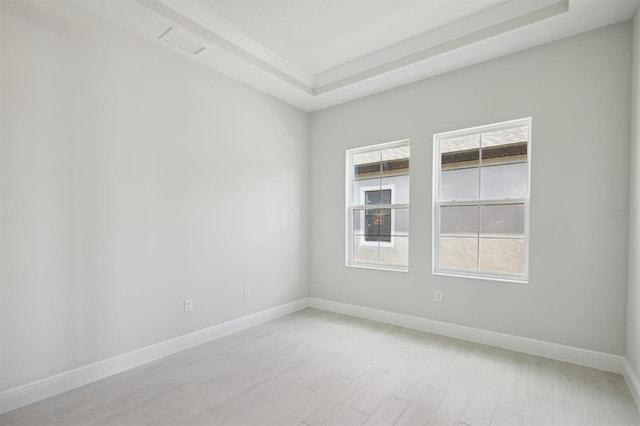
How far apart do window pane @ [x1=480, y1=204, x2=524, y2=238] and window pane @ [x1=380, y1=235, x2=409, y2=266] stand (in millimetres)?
862

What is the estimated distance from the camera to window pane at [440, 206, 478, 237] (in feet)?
10.9

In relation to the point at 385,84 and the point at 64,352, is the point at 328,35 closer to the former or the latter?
the point at 385,84

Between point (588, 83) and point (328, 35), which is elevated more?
point (328, 35)

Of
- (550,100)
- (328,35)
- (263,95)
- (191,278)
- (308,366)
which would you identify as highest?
(328,35)

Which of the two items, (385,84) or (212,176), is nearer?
(212,176)

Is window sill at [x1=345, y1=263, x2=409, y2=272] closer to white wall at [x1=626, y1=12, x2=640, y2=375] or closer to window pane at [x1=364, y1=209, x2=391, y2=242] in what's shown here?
window pane at [x1=364, y1=209, x2=391, y2=242]

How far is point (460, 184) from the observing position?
3389 mm

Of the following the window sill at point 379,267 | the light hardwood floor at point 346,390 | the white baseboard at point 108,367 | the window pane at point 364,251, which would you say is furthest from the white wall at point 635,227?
the white baseboard at point 108,367

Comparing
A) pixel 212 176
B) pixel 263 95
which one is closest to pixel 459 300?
pixel 212 176

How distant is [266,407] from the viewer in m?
2.08

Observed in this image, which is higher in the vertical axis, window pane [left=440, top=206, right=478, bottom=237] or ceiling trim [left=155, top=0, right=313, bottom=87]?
ceiling trim [left=155, top=0, right=313, bottom=87]

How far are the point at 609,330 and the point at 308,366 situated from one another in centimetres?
246

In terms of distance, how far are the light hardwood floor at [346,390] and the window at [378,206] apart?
119cm

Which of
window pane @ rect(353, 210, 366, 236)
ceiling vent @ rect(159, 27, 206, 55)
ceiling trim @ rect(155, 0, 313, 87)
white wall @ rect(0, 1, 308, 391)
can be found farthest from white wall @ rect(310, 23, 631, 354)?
ceiling vent @ rect(159, 27, 206, 55)
